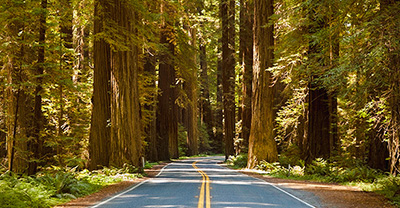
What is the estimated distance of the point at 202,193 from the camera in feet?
37.9

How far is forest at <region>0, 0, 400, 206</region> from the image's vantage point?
1167 cm

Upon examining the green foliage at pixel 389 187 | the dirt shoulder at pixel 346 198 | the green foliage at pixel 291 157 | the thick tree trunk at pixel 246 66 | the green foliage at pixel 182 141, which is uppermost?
the thick tree trunk at pixel 246 66

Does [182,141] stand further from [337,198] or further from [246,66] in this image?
[337,198]

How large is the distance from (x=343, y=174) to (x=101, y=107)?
431 inches

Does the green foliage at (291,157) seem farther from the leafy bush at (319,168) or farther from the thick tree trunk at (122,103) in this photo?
the thick tree trunk at (122,103)

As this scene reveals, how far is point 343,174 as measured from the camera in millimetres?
16438

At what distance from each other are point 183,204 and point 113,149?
33.9ft

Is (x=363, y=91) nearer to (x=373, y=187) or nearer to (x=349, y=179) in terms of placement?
(x=373, y=187)

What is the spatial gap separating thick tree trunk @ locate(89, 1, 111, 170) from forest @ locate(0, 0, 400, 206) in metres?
0.05

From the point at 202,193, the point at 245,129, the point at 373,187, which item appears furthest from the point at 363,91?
the point at 245,129

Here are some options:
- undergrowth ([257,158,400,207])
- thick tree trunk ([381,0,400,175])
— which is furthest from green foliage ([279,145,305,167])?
thick tree trunk ([381,0,400,175])

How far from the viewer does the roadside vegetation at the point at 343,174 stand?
40.0 feet

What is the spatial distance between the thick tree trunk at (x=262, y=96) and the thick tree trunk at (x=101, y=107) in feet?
26.0

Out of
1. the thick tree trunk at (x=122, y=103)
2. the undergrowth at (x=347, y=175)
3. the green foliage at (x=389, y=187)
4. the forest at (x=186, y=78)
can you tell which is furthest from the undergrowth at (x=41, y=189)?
the green foliage at (x=389, y=187)
